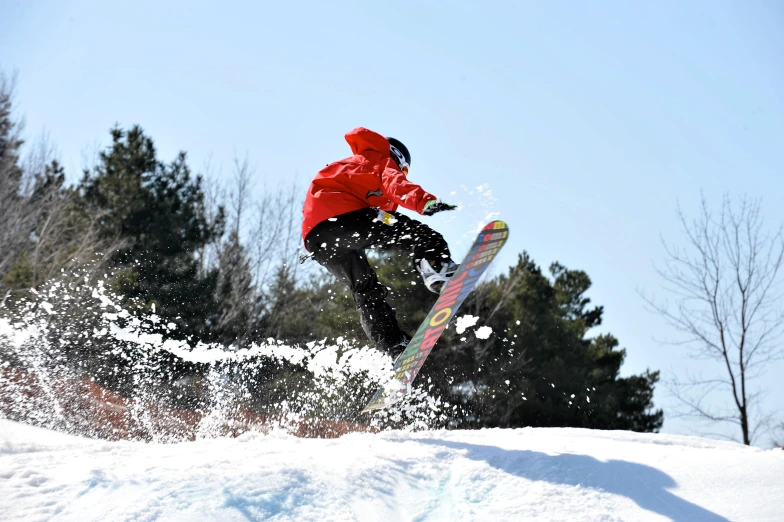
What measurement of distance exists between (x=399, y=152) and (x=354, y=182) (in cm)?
39

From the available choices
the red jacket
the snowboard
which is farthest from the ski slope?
the red jacket

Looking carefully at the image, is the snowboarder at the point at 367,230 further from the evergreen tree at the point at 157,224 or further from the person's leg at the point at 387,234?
the evergreen tree at the point at 157,224

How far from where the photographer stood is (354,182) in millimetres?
4152

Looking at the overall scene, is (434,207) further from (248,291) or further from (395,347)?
(248,291)

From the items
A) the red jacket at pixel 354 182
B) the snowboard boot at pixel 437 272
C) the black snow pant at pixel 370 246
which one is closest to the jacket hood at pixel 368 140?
the red jacket at pixel 354 182

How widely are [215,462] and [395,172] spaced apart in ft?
6.29

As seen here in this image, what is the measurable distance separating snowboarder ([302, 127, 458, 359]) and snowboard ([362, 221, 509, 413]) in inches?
4.5

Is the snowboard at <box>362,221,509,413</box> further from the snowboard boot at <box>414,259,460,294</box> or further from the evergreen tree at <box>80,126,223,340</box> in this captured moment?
the evergreen tree at <box>80,126,223,340</box>

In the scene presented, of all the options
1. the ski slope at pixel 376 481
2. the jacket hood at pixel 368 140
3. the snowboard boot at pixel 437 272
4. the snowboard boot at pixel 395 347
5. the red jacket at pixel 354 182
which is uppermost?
the jacket hood at pixel 368 140

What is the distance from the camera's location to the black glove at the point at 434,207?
11.1 ft

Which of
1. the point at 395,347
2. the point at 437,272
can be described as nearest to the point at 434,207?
the point at 437,272

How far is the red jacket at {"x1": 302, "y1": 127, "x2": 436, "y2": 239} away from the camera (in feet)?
13.4

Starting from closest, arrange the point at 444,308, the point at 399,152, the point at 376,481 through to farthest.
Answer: the point at 376,481
the point at 444,308
the point at 399,152

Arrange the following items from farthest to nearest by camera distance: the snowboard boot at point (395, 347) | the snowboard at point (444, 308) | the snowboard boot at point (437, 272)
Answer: the snowboard boot at point (395, 347), the snowboard boot at point (437, 272), the snowboard at point (444, 308)
